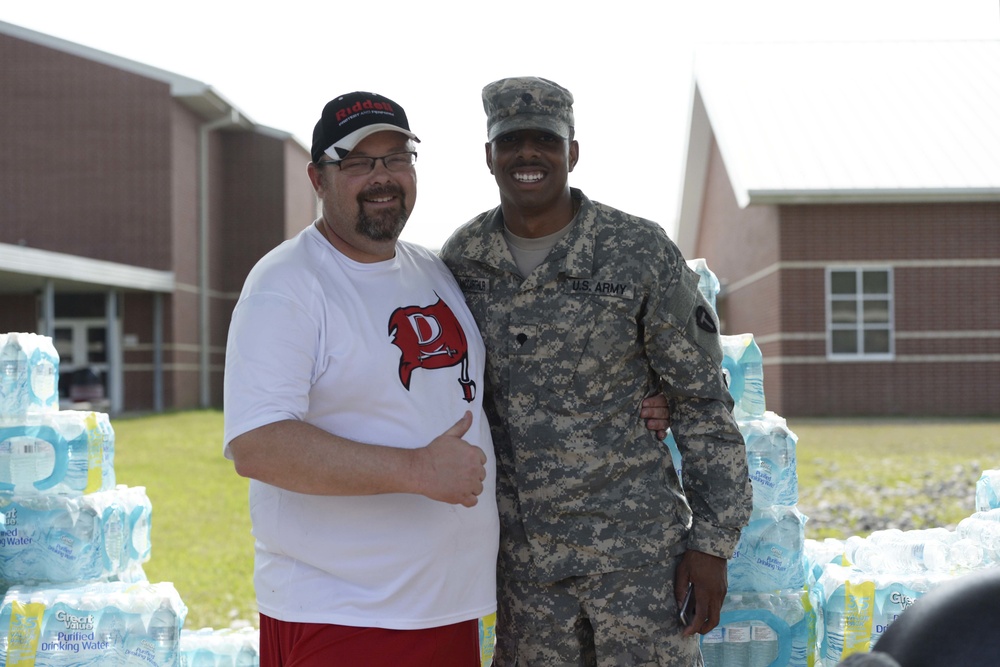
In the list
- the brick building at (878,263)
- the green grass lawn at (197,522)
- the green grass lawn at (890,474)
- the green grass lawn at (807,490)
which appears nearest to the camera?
the green grass lawn at (197,522)

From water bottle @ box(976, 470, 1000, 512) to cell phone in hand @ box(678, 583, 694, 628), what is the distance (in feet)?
7.43

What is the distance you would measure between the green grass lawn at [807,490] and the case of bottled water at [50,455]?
84.7 inches

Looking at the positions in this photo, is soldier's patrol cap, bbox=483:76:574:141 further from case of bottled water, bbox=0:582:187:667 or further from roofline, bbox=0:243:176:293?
roofline, bbox=0:243:176:293

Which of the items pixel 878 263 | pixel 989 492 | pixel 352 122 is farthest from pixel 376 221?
pixel 878 263

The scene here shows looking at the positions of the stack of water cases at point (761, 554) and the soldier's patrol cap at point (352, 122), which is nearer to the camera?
the soldier's patrol cap at point (352, 122)

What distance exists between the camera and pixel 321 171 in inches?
104

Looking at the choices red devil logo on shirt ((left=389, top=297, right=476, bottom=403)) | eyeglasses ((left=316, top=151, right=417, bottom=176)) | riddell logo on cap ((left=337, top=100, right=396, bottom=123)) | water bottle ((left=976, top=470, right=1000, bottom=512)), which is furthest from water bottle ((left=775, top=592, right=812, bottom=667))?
riddell logo on cap ((left=337, top=100, right=396, bottom=123))

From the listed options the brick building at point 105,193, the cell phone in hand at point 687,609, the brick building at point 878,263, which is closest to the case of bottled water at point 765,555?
the cell phone in hand at point 687,609

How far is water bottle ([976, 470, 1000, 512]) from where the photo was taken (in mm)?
4363

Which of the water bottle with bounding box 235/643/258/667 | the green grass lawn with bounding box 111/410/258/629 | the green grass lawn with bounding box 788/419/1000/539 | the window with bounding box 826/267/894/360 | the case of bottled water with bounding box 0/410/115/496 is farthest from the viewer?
the window with bounding box 826/267/894/360

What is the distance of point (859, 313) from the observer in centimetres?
2077

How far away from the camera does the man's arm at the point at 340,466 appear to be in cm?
226

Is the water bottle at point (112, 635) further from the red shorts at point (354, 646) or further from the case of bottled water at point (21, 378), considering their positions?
the red shorts at point (354, 646)

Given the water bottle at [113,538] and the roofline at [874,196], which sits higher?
the roofline at [874,196]
